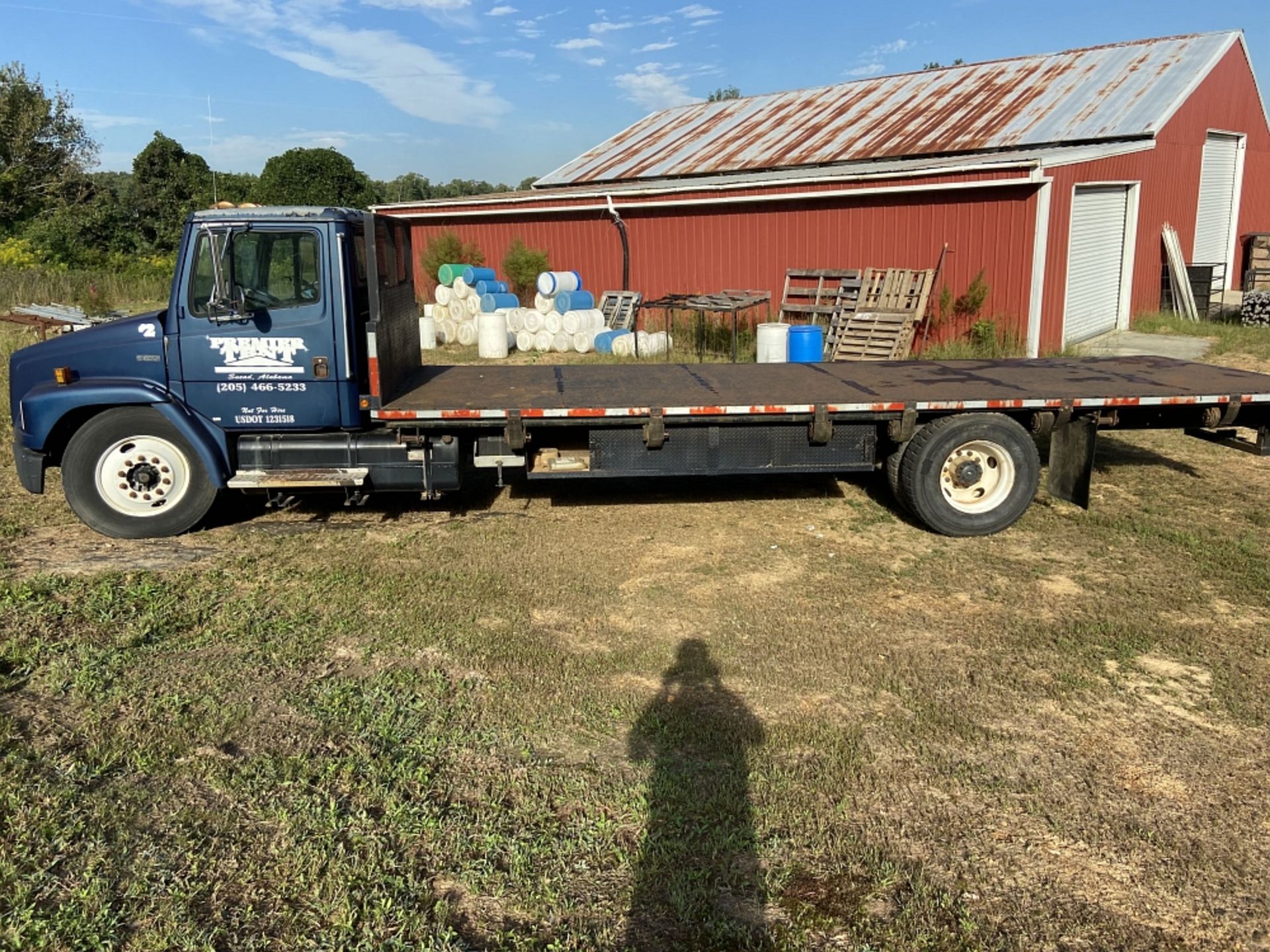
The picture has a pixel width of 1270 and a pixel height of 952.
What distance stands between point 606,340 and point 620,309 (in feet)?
5.41

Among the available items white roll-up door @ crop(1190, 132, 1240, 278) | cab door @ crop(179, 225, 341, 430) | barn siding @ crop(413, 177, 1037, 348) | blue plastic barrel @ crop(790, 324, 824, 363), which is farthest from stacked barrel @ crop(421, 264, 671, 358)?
white roll-up door @ crop(1190, 132, 1240, 278)

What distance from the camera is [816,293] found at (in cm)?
1780

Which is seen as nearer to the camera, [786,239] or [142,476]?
[142,476]

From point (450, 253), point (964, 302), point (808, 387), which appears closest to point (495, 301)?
point (450, 253)

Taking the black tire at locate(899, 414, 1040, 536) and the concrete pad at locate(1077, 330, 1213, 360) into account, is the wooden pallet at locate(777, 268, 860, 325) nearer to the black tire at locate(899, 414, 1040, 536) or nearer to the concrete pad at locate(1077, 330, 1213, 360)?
the concrete pad at locate(1077, 330, 1213, 360)

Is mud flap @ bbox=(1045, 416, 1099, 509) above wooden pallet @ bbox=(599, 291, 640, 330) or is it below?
below

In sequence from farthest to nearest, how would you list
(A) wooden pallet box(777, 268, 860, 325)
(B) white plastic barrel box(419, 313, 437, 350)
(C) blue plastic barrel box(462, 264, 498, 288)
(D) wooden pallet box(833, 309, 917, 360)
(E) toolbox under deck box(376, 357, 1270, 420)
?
(C) blue plastic barrel box(462, 264, 498, 288), (B) white plastic barrel box(419, 313, 437, 350), (A) wooden pallet box(777, 268, 860, 325), (D) wooden pallet box(833, 309, 917, 360), (E) toolbox under deck box(376, 357, 1270, 420)

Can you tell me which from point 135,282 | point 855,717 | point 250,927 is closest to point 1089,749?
point 855,717

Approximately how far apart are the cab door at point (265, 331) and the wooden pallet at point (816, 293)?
38.7ft

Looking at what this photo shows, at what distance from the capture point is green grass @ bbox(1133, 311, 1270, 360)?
55.0 ft

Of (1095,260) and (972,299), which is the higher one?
(1095,260)

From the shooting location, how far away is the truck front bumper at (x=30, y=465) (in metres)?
7.38

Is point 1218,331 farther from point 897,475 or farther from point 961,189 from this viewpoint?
point 897,475

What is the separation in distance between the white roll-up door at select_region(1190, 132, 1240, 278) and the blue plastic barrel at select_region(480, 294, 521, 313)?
15356 mm
